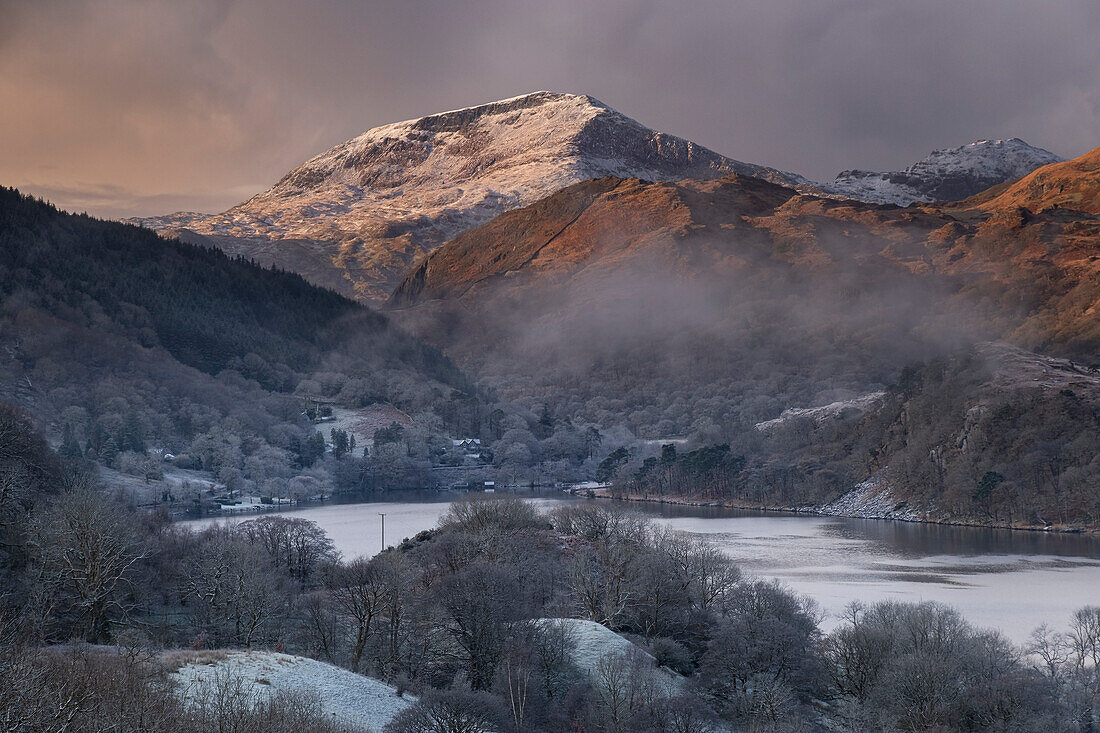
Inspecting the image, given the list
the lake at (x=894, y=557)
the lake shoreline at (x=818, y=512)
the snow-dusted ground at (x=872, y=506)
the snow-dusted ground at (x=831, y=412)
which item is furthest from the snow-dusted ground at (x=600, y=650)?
the snow-dusted ground at (x=831, y=412)

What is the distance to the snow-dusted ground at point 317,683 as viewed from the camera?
2686 centimetres

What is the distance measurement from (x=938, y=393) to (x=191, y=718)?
128254 millimetres

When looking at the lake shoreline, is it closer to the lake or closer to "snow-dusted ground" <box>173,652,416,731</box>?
the lake

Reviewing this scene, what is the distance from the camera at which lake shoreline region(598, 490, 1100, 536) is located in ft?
314

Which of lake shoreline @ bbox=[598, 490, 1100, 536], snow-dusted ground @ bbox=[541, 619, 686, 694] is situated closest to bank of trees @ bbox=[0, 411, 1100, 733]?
snow-dusted ground @ bbox=[541, 619, 686, 694]

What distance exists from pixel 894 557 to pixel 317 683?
65158mm

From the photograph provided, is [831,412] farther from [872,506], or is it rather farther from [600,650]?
[600,650]

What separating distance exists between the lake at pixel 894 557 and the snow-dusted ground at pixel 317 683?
3047cm

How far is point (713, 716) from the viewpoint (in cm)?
3334

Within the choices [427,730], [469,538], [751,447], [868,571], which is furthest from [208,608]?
[751,447]

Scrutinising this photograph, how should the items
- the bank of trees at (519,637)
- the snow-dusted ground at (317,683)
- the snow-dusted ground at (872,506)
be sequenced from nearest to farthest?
the snow-dusted ground at (317,683)
the bank of trees at (519,637)
the snow-dusted ground at (872,506)

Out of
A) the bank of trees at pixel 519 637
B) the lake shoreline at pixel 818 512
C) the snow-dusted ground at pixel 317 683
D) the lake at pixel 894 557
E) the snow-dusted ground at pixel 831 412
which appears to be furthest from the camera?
the snow-dusted ground at pixel 831 412

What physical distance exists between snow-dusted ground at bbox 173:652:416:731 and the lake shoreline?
85064mm

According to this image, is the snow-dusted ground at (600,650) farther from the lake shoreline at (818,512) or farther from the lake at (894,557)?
the lake shoreline at (818,512)
